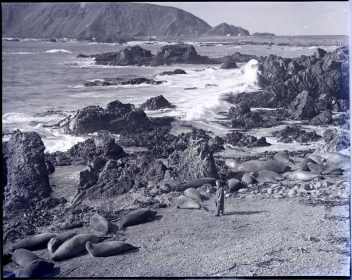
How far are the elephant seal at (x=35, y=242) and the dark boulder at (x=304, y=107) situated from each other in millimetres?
4087

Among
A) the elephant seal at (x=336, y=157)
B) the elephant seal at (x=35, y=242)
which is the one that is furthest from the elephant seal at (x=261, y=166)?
the elephant seal at (x=35, y=242)

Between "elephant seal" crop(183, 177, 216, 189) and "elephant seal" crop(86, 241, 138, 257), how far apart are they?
1258mm

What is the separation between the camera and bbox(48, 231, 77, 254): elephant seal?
6539mm

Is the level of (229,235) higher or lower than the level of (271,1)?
lower

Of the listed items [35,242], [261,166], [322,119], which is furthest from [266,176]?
[35,242]

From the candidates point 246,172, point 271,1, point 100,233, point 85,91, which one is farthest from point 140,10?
point 100,233

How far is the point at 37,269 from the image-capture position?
6418mm

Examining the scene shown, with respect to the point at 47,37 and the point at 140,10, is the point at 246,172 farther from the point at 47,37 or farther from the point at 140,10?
the point at 47,37

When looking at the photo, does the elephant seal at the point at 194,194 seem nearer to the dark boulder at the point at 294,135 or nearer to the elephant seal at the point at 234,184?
the elephant seal at the point at 234,184

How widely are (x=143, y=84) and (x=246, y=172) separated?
212 centimetres

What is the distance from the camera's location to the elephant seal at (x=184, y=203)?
22.7 ft

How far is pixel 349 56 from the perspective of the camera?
6.71m

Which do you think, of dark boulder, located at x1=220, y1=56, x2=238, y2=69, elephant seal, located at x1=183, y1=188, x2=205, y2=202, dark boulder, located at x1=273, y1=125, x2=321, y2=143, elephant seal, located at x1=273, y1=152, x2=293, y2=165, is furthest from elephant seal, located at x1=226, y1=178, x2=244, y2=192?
dark boulder, located at x1=220, y1=56, x2=238, y2=69

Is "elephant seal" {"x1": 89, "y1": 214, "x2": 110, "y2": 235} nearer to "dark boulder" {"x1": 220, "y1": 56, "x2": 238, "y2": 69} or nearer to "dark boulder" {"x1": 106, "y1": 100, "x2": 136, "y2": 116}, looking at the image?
"dark boulder" {"x1": 106, "y1": 100, "x2": 136, "y2": 116}
